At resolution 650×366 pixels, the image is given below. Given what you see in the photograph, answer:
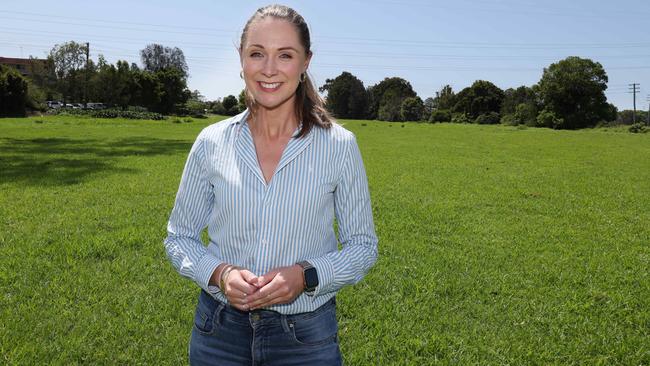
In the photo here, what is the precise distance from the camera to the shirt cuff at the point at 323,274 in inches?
69.3

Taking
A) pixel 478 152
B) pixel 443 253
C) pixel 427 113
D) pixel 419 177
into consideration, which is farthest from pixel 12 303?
pixel 427 113

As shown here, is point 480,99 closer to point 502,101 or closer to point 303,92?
point 502,101

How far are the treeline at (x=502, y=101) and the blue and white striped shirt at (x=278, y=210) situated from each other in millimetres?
49900

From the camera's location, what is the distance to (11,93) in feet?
162

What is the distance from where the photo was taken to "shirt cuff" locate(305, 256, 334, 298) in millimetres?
1760

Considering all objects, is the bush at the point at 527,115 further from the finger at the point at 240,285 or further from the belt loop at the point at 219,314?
the finger at the point at 240,285

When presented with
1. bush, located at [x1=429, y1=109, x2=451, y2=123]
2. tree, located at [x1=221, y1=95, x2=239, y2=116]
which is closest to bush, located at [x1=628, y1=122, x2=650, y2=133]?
bush, located at [x1=429, y1=109, x2=451, y2=123]

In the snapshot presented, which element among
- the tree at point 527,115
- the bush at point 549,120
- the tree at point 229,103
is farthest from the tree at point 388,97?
the bush at point 549,120

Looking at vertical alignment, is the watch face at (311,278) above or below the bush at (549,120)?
below

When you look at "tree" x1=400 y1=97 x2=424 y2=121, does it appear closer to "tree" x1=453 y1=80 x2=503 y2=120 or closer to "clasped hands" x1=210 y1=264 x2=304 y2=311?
"tree" x1=453 y1=80 x2=503 y2=120

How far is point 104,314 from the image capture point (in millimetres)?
4570

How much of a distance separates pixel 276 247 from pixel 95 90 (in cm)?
7056

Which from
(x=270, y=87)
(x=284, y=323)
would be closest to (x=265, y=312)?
(x=284, y=323)

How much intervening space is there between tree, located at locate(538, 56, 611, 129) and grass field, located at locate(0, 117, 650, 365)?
58894mm
